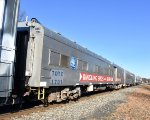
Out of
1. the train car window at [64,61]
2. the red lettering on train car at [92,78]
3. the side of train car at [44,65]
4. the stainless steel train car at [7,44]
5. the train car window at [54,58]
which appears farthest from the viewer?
the red lettering on train car at [92,78]

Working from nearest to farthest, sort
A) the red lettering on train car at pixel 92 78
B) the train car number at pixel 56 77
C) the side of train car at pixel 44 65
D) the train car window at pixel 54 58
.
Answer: the side of train car at pixel 44 65 → the train car window at pixel 54 58 → the train car number at pixel 56 77 → the red lettering on train car at pixel 92 78

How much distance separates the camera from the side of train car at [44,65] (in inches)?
497

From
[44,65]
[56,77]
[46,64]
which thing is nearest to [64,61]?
[56,77]

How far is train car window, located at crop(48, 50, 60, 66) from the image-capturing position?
46.5 feet

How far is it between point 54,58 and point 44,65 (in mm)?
1331

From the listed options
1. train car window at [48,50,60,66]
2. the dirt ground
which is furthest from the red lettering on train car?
train car window at [48,50,60,66]

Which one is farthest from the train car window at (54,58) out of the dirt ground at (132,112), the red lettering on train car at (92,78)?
the red lettering on train car at (92,78)

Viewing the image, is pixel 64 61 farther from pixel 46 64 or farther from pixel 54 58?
pixel 46 64

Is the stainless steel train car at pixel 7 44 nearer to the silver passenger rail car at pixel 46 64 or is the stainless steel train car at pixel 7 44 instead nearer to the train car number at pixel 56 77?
the silver passenger rail car at pixel 46 64

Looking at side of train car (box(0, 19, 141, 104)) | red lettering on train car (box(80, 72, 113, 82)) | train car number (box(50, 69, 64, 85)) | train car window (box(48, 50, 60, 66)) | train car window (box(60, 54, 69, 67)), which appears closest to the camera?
side of train car (box(0, 19, 141, 104))

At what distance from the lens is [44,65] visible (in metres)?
13.5

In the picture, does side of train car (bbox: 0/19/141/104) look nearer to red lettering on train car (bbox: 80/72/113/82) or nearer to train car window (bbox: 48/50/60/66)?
train car window (bbox: 48/50/60/66)

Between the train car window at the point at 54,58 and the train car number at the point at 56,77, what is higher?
→ the train car window at the point at 54,58

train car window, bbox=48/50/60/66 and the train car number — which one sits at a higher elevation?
train car window, bbox=48/50/60/66
